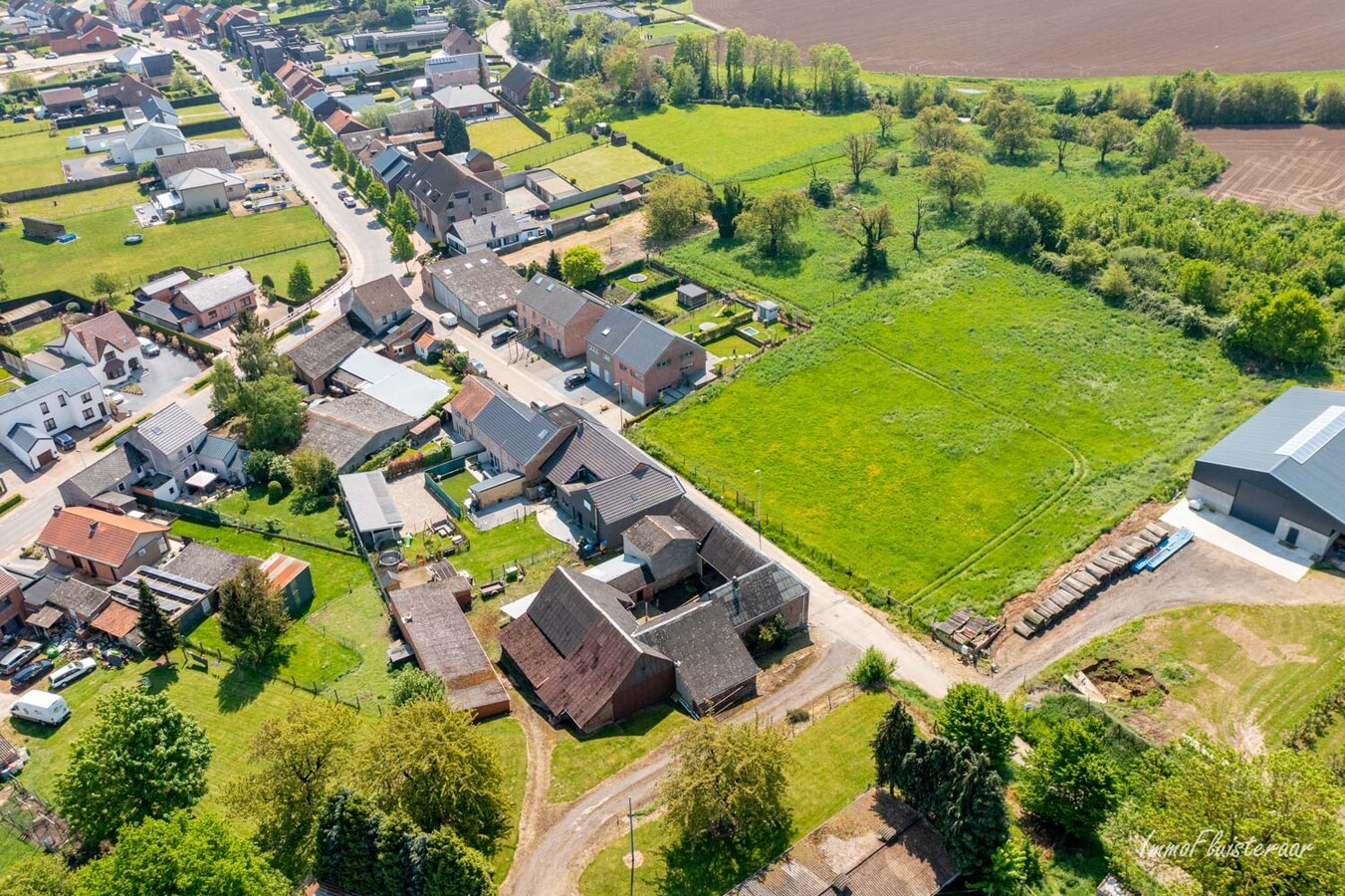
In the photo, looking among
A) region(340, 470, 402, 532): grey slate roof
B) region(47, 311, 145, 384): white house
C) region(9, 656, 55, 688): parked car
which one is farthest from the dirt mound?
region(47, 311, 145, 384): white house

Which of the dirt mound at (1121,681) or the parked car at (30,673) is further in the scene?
the parked car at (30,673)

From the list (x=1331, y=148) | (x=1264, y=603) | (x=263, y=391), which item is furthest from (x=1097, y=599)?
(x=1331, y=148)

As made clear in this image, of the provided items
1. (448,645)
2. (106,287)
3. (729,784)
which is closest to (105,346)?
(106,287)

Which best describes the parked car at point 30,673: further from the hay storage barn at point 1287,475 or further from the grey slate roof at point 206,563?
the hay storage barn at point 1287,475

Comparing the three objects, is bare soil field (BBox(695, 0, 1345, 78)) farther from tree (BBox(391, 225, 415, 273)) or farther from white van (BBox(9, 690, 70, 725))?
white van (BBox(9, 690, 70, 725))

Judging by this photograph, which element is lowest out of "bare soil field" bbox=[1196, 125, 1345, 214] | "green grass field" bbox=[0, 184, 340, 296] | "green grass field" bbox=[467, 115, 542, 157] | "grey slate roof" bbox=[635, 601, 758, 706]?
"green grass field" bbox=[0, 184, 340, 296]

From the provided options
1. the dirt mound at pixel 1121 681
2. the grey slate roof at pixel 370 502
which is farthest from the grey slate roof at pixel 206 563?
the dirt mound at pixel 1121 681

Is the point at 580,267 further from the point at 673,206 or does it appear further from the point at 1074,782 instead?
the point at 1074,782
